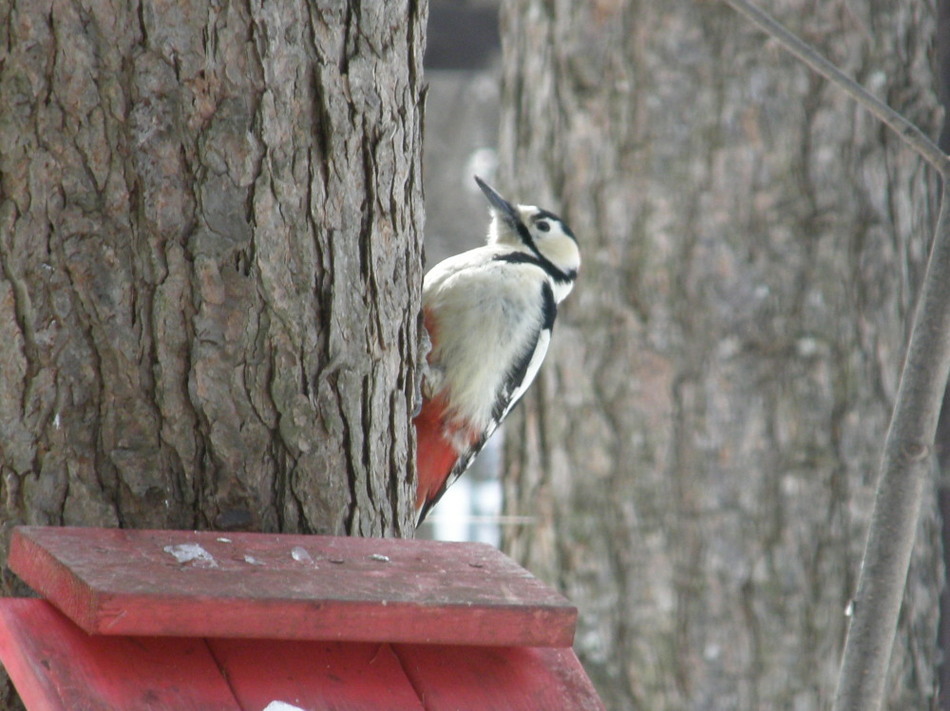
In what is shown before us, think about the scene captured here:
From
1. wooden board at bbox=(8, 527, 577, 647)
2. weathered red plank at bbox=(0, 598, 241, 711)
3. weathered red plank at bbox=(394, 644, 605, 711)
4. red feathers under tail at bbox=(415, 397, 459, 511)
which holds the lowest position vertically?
red feathers under tail at bbox=(415, 397, 459, 511)

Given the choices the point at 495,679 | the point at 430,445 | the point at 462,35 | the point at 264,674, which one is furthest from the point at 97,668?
the point at 462,35

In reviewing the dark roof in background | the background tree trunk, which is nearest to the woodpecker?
the background tree trunk

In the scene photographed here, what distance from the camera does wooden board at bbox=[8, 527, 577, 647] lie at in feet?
4.37

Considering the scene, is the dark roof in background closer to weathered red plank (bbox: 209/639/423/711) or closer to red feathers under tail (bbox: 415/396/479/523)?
red feathers under tail (bbox: 415/396/479/523)

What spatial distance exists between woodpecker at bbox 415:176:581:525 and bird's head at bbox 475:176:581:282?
0.25m

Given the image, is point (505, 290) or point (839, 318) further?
point (839, 318)

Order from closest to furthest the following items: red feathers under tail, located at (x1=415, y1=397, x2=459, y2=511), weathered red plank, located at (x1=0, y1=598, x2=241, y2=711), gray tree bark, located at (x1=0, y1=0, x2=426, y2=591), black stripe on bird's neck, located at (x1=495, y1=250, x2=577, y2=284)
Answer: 1. weathered red plank, located at (x1=0, y1=598, x2=241, y2=711)
2. gray tree bark, located at (x1=0, y1=0, x2=426, y2=591)
3. red feathers under tail, located at (x1=415, y1=397, x2=459, y2=511)
4. black stripe on bird's neck, located at (x1=495, y1=250, x2=577, y2=284)

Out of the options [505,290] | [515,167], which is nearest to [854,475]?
[505,290]

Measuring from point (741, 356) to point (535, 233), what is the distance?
714 mm

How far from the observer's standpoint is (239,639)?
1.49 metres

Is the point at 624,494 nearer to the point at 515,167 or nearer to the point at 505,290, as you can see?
the point at 505,290

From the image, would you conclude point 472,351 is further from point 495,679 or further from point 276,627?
point 276,627

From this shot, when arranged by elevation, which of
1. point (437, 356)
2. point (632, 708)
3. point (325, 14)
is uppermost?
point (325, 14)

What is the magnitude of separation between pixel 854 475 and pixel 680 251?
0.82m
